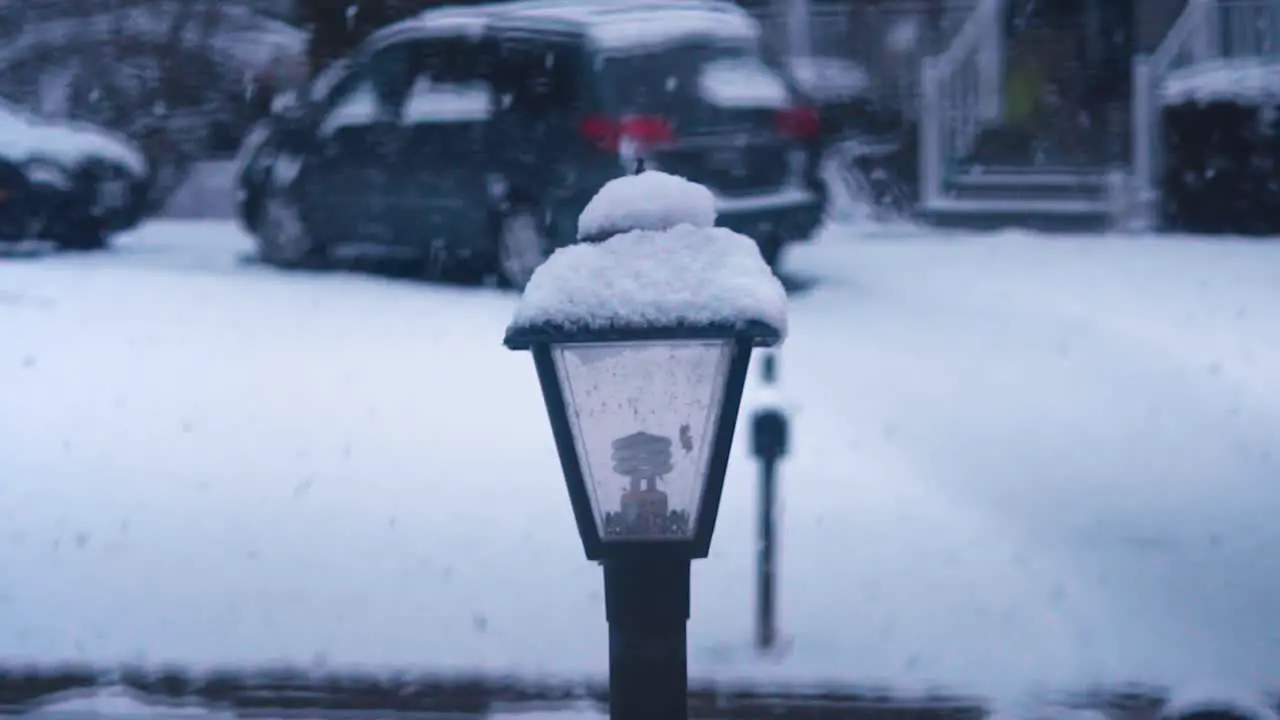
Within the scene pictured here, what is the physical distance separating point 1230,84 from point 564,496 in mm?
8496

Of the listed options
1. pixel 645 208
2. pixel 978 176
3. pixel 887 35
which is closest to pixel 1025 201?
pixel 978 176

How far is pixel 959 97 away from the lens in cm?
1578

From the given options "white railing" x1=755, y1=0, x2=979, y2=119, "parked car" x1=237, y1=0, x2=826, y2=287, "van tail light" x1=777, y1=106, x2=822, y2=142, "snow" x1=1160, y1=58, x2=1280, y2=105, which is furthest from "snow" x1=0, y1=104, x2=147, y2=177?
"white railing" x1=755, y1=0, x2=979, y2=119

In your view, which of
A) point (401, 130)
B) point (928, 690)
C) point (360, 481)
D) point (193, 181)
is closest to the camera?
point (928, 690)

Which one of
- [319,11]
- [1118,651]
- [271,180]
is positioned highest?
[319,11]

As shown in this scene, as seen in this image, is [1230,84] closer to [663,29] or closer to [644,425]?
[663,29]

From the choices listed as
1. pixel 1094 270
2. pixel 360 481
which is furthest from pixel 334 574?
pixel 1094 270

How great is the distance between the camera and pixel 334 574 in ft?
19.9

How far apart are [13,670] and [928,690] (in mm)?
2573

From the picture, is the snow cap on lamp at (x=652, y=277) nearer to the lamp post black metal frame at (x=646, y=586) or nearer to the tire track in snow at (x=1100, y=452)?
the lamp post black metal frame at (x=646, y=586)

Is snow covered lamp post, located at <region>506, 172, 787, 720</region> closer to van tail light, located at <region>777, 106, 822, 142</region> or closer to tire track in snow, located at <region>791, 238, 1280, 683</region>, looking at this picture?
tire track in snow, located at <region>791, 238, 1280, 683</region>

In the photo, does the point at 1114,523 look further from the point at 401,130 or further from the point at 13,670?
the point at 401,130

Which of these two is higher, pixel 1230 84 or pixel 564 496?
pixel 1230 84

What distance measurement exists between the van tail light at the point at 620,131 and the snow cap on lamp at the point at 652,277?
6.36 metres
